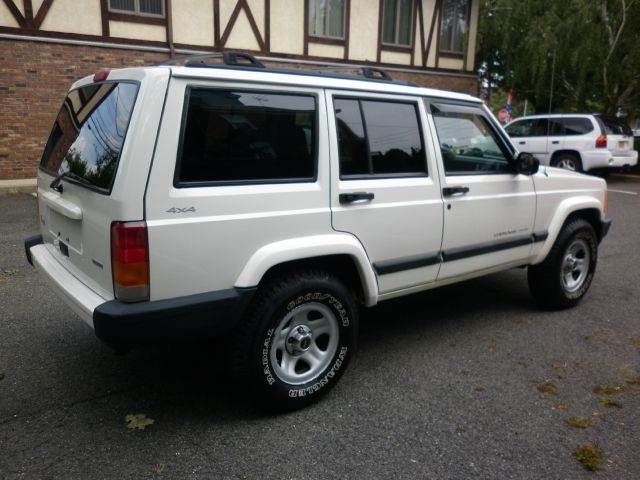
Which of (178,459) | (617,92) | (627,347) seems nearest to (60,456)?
(178,459)

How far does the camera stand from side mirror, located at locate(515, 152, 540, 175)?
413cm

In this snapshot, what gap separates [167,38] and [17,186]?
467 centimetres

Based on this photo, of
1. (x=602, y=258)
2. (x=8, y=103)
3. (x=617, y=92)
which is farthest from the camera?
(x=617, y=92)

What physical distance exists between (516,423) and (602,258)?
4.51 metres

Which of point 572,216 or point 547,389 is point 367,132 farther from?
point 572,216

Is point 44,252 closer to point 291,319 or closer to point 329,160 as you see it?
point 291,319

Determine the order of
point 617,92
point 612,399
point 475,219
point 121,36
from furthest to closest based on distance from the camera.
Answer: point 617,92 → point 121,36 → point 475,219 → point 612,399

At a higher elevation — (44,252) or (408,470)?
(44,252)

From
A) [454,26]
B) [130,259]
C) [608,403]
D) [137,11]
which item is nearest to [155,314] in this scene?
[130,259]

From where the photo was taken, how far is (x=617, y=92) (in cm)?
1698

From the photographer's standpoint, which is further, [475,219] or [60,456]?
[475,219]

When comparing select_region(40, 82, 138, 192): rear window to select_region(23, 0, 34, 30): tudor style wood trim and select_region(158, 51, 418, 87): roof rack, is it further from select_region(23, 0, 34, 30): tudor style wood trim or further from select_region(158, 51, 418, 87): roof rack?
select_region(23, 0, 34, 30): tudor style wood trim

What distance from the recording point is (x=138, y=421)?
2.96m

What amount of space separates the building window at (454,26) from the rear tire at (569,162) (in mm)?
5652
